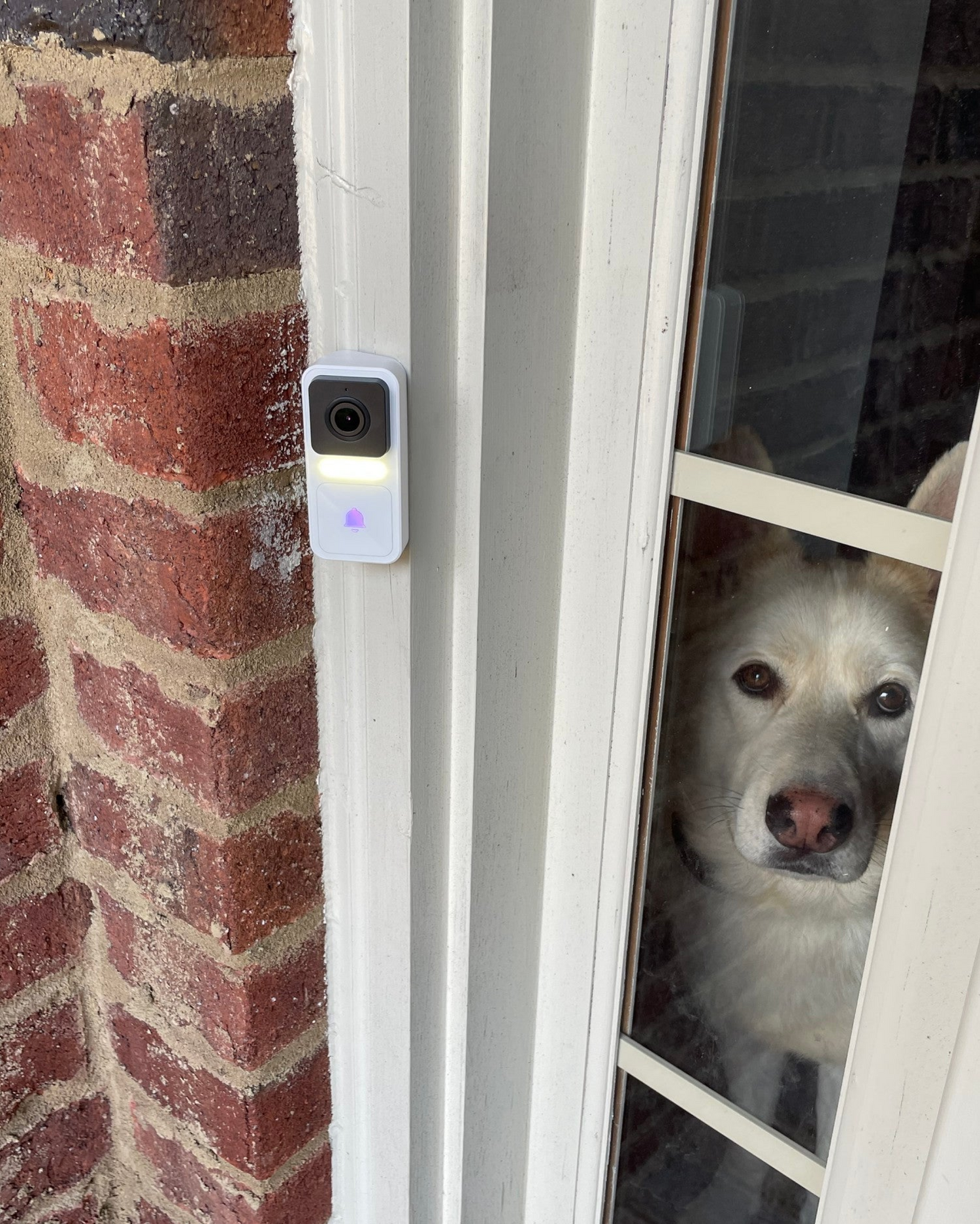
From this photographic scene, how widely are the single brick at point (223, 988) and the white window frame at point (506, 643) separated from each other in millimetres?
33

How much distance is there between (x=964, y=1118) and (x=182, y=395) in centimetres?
70

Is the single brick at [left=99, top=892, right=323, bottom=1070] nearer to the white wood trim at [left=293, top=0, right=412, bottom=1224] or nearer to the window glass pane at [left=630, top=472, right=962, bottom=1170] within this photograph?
the white wood trim at [left=293, top=0, right=412, bottom=1224]

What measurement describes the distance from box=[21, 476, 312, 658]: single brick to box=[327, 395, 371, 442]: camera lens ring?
88mm

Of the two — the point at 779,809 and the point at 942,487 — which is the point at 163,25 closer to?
the point at 942,487

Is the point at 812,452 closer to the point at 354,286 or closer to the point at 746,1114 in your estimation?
the point at 354,286

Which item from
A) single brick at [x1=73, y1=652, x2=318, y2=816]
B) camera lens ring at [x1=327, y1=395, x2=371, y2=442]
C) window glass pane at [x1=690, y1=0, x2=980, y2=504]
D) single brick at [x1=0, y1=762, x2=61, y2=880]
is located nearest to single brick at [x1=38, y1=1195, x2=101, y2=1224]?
single brick at [x1=0, y1=762, x2=61, y2=880]

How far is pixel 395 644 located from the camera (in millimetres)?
797

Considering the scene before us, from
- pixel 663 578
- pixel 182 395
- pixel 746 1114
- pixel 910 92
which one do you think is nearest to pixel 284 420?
pixel 182 395

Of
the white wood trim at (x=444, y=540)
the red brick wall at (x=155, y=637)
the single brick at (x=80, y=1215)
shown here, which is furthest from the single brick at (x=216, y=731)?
the single brick at (x=80, y=1215)

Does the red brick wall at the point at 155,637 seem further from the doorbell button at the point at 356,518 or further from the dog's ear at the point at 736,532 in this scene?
the dog's ear at the point at 736,532

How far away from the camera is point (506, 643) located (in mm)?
830

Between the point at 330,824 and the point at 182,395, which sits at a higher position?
the point at 182,395

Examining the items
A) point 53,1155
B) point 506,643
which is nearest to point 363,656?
point 506,643

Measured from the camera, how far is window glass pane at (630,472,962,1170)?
2.57 feet
